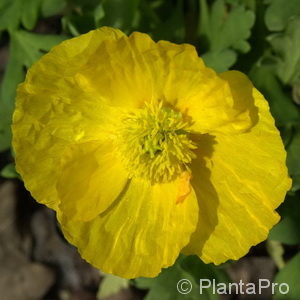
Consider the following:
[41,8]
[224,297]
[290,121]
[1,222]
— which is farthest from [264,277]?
[41,8]

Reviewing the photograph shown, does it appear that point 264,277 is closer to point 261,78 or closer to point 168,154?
point 261,78

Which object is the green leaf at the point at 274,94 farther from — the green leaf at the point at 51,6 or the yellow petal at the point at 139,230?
the green leaf at the point at 51,6

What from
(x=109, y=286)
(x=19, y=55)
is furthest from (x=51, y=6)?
(x=109, y=286)

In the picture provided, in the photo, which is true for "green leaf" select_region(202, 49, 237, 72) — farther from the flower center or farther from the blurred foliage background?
the flower center

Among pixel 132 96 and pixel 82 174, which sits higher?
pixel 132 96

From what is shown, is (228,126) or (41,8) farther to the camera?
(41,8)

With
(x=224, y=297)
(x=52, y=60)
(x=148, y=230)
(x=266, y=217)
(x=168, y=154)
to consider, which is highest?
(x=52, y=60)

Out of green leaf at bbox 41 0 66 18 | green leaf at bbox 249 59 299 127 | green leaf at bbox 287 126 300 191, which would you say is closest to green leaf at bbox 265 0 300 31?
green leaf at bbox 249 59 299 127
